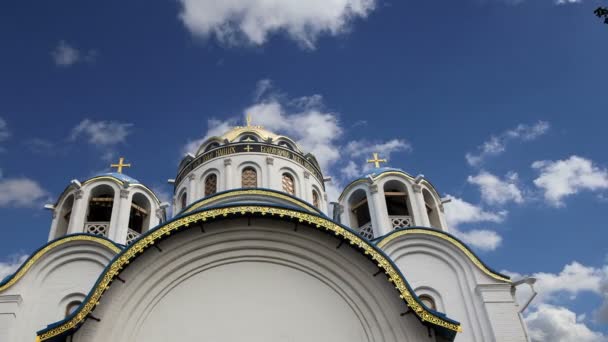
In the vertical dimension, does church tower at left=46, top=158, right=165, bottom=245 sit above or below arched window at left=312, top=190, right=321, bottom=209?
below

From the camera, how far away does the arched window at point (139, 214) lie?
647 inches

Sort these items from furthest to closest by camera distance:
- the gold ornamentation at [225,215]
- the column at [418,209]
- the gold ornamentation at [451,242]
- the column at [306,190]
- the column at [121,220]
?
1. the column at [306,190]
2. the column at [418,209]
3. the column at [121,220]
4. the gold ornamentation at [451,242]
5. the gold ornamentation at [225,215]

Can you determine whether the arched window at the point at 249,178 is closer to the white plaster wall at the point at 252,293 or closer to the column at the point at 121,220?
the column at the point at 121,220

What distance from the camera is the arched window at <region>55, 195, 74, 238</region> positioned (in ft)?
51.5

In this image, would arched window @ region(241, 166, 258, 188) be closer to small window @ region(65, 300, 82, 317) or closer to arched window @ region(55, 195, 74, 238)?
arched window @ region(55, 195, 74, 238)

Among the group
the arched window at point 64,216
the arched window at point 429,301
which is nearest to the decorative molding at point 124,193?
the arched window at point 64,216

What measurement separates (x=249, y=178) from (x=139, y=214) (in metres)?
3.52

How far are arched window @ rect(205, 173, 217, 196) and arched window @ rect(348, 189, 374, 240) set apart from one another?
14.1 ft

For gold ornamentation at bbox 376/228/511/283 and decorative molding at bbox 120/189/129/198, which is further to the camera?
decorative molding at bbox 120/189/129/198

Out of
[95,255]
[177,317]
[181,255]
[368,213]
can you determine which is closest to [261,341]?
[177,317]

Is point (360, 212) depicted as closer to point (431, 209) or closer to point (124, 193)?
point (431, 209)

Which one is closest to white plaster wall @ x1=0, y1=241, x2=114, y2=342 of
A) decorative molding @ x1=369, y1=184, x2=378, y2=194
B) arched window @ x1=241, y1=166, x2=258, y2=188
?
arched window @ x1=241, y1=166, x2=258, y2=188

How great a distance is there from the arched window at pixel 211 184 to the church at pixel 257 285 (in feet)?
8.58

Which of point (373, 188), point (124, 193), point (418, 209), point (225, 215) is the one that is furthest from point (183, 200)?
point (225, 215)
